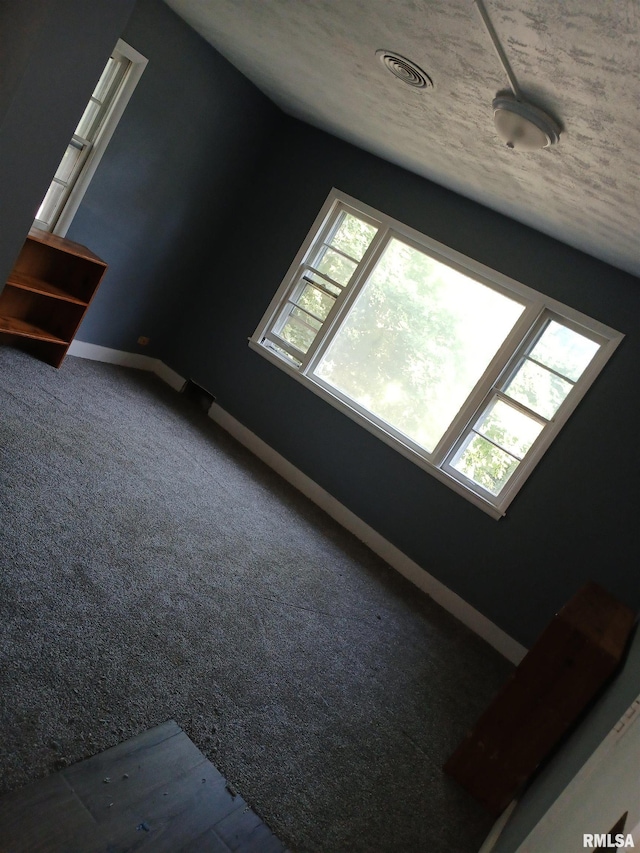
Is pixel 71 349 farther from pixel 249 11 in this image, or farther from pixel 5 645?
pixel 5 645

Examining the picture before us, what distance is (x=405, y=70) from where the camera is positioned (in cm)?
306

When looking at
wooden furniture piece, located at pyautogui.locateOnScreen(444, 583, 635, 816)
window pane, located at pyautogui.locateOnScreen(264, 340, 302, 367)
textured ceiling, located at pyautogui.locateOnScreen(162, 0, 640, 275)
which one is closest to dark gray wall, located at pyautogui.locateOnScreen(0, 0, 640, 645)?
window pane, located at pyautogui.locateOnScreen(264, 340, 302, 367)

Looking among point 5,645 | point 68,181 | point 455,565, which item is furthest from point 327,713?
point 68,181

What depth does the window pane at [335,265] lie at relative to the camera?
5.55 metres

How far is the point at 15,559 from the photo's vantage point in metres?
2.83

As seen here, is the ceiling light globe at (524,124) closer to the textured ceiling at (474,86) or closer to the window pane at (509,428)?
the textured ceiling at (474,86)

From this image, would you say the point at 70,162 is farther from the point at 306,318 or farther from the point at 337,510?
the point at 337,510

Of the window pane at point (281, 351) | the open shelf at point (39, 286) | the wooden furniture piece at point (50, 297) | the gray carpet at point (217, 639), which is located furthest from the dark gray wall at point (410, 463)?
the open shelf at point (39, 286)

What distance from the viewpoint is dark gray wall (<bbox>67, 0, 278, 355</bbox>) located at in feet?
15.7

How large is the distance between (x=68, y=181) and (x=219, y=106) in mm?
1331

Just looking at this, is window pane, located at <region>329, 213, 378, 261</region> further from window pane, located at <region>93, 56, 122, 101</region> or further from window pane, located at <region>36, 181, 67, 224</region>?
window pane, located at <region>36, 181, 67, 224</region>

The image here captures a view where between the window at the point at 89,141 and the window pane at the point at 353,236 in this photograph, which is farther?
the window pane at the point at 353,236

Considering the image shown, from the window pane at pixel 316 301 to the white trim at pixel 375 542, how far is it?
44.7 inches

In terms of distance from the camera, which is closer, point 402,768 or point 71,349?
point 402,768
